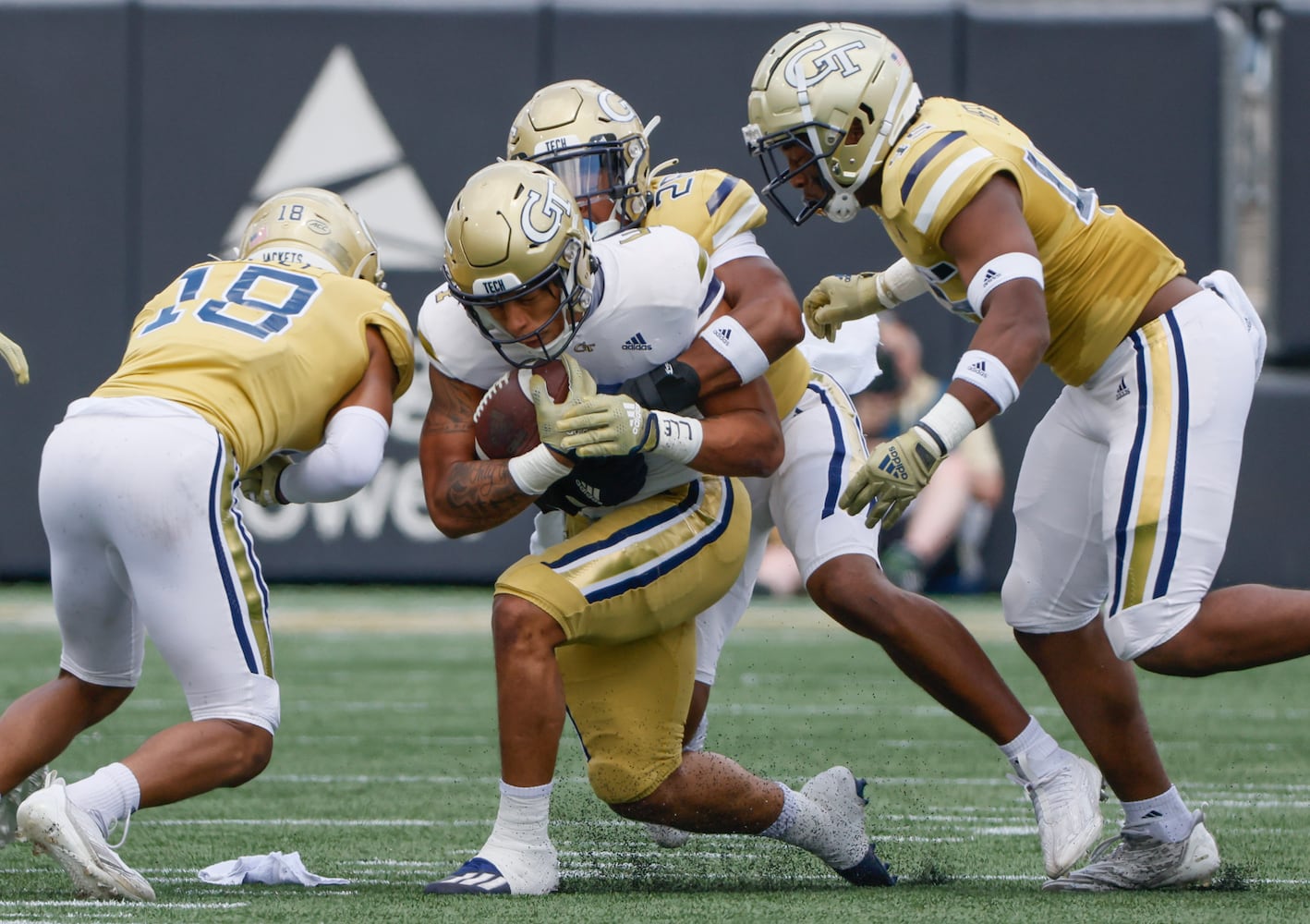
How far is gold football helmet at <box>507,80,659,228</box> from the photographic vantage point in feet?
13.5

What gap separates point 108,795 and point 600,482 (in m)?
1.04

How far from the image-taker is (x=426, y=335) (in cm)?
384

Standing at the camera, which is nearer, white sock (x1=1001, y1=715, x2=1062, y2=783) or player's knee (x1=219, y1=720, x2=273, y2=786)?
player's knee (x1=219, y1=720, x2=273, y2=786)

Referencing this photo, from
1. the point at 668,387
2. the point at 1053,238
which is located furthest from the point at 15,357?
the point at 1053,238

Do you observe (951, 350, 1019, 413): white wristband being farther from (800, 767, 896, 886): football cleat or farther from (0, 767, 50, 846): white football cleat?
(0, 767, 50, 846): white football cleat

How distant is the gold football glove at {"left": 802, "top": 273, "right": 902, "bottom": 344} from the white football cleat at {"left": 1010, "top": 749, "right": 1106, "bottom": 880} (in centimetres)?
103

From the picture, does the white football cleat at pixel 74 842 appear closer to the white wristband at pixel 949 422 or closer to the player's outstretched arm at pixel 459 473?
the player's outstretched arm at pixel 459 473

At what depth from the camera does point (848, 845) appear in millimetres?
3820

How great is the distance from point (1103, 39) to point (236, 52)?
4.22 m

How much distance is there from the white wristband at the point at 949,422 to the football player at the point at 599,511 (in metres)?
0.41

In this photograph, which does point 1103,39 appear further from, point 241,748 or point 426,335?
point 241,748

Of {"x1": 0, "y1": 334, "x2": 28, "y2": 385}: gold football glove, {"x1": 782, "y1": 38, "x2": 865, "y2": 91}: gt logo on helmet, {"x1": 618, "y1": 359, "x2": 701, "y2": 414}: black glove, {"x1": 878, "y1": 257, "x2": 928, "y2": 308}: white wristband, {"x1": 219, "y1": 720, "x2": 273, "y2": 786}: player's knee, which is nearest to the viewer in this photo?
{"x1": 219, "y1": 720, "x2": 273, "y2": 786}: player's knee

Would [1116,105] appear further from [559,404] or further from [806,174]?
[559,404]

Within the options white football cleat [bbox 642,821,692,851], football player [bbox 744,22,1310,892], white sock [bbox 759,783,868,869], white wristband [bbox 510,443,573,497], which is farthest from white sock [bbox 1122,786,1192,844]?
white wristband [bbox 510,443,573,497]
